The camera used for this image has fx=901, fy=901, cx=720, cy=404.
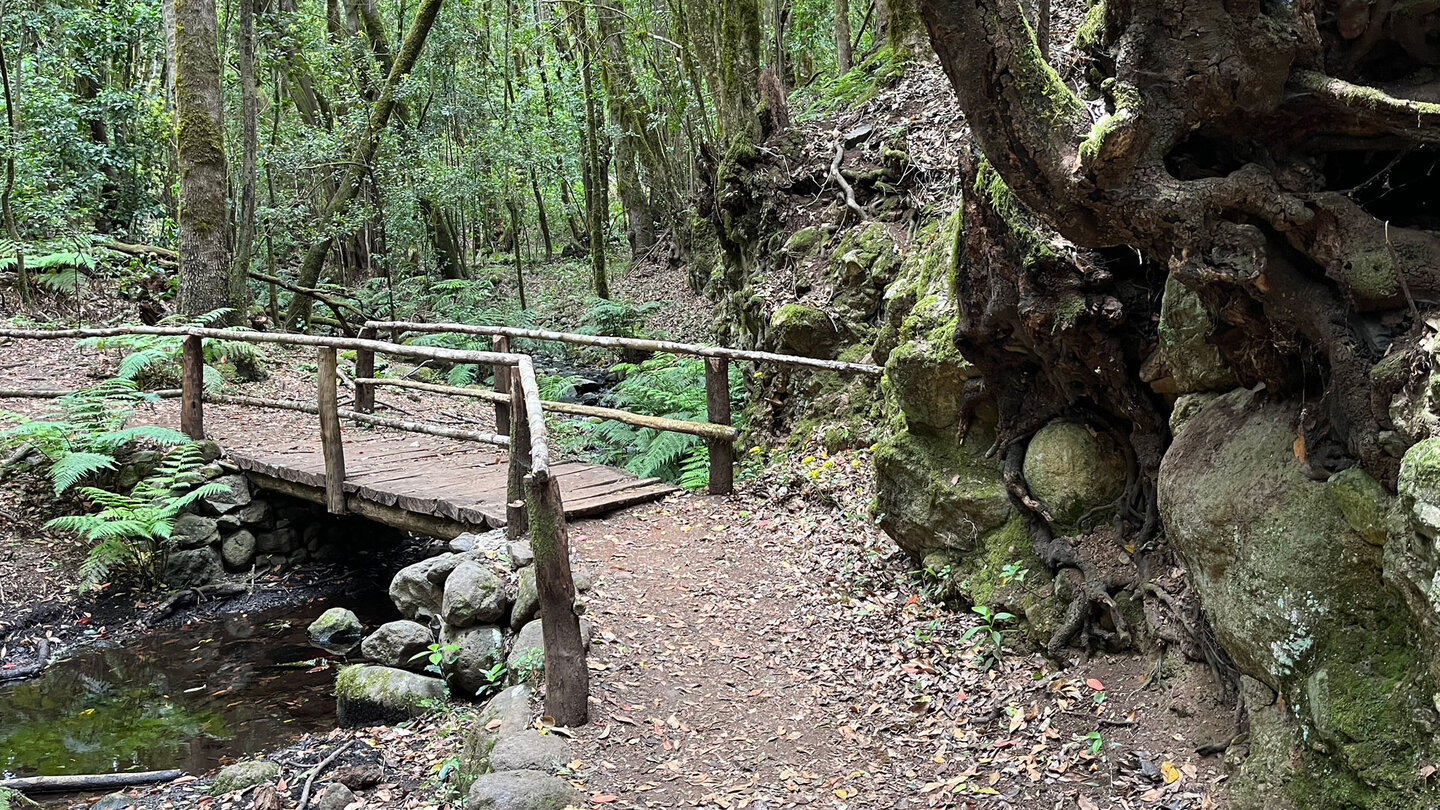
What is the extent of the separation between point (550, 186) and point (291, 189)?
6119 mm

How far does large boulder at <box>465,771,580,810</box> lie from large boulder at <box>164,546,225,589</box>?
18.2 feet

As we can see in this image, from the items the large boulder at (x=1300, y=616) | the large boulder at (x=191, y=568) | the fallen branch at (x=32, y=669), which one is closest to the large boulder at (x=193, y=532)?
the large boulder at (x=191, y=568)

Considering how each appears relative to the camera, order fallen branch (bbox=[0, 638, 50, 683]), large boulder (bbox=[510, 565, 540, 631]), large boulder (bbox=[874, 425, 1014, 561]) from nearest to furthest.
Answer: large boulder (bbox=[510, 565, 540, 631]), large boulder (bbox=[874, 425, 1014, 561]), fallen branch (bbox=[0, 638, 50, 683])

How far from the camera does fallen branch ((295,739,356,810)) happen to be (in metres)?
4.35

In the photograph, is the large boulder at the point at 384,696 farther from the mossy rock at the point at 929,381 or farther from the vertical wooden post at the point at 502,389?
the mossy rock at the point at 929,381

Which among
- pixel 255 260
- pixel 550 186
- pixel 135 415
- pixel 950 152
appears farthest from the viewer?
pixel 550 186

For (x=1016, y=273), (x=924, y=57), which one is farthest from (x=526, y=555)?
(x=924, y=57)

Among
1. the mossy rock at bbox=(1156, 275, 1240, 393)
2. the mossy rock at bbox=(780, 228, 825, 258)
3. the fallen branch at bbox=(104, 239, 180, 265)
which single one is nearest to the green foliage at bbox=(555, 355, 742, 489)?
the mossy rock at bbox=(780, 228, 825, 258)

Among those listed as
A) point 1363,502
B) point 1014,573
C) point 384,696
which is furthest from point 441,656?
point 1363,502

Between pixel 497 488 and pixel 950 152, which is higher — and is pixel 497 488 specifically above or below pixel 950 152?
below

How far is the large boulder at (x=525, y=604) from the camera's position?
5.13 m

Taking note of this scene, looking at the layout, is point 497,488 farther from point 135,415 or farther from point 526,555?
point 135,415

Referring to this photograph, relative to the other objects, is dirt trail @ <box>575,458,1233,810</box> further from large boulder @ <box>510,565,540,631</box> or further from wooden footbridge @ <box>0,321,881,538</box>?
wooden footbridge @ <box>0,321,881,538</box>

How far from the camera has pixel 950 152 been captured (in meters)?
8.63
